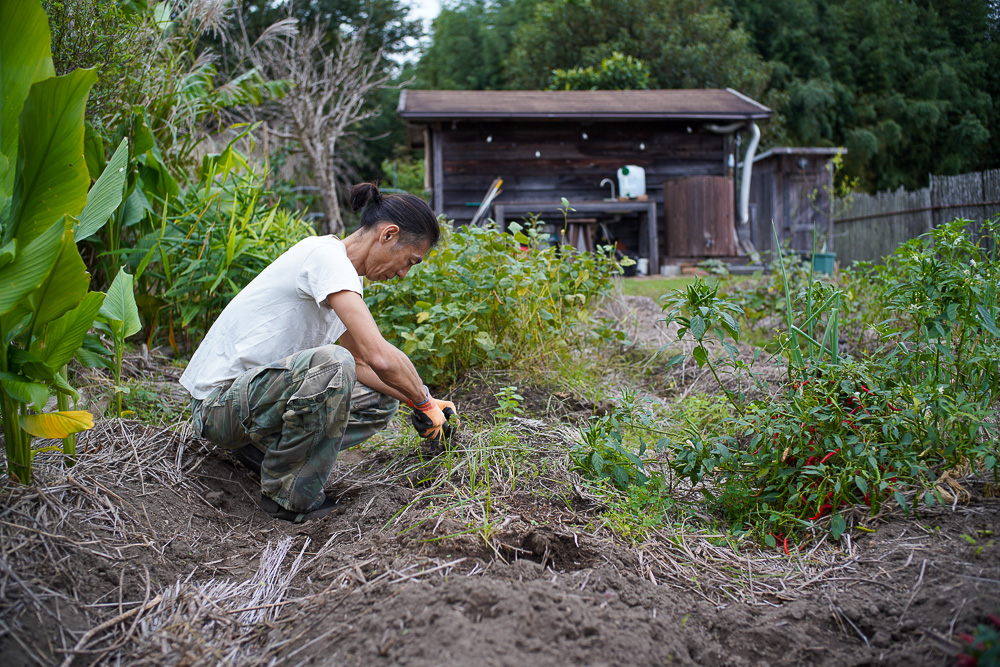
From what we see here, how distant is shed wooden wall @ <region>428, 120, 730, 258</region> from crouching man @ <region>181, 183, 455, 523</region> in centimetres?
737

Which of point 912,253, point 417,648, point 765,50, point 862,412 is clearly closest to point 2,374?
point 417,648

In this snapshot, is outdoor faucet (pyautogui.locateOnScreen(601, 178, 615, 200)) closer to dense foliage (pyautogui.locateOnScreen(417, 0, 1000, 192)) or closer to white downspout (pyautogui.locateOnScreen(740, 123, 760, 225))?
white downspout (pyautogui.locateOnScreen(740, 123, 760, 225))

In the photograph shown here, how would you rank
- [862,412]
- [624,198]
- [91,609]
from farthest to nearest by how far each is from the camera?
[624,198]
[862,412]
[91,609]

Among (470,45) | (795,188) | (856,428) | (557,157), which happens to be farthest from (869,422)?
(470,45)

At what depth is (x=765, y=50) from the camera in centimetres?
1953

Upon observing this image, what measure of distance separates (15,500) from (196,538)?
0.49 m

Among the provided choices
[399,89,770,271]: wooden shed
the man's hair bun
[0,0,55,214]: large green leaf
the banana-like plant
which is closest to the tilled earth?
the banana-like plant

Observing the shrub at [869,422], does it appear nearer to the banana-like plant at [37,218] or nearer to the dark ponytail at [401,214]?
the dark ponytail at [401,214]

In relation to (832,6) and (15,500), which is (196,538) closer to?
(15,500)

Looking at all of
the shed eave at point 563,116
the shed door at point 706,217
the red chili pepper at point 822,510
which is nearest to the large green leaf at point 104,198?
the red chili pepper at point 822,510

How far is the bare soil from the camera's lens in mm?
1351

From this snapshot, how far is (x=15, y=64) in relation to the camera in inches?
67.3

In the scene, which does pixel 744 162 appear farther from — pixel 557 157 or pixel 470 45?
pixel 470 45

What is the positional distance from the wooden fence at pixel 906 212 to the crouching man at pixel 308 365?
21.9 ft
